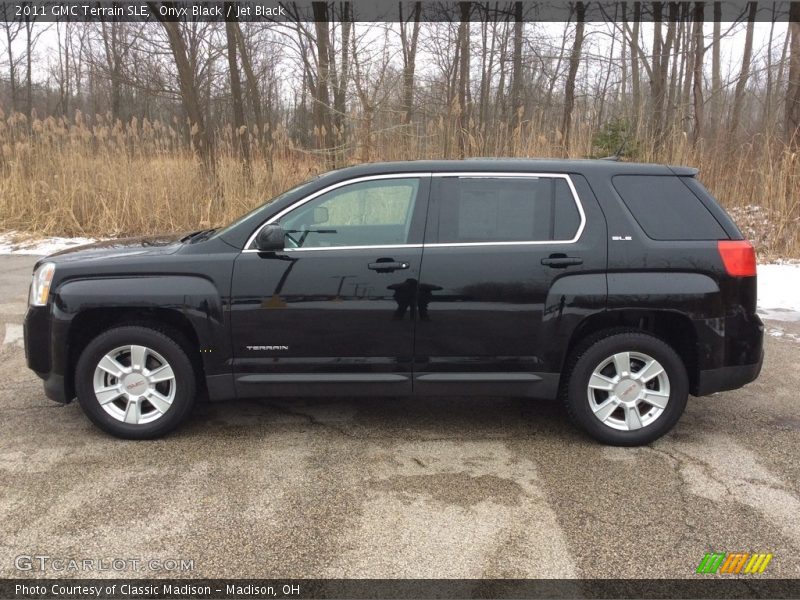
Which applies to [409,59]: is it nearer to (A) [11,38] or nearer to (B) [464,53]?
(B) [464,53]

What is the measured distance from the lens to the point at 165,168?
11289 mm

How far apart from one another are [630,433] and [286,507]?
212cm

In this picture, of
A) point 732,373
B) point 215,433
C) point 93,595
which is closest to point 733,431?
point 732,373

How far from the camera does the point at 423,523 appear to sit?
295 cm

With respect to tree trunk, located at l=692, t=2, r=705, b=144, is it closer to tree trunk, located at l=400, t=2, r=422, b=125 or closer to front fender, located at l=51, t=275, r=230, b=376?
tree trunk, located at l=400, t=2, r=422, b=125

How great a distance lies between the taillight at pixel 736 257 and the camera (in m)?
3.73

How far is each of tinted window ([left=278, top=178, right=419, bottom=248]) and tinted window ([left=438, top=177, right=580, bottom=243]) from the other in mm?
246

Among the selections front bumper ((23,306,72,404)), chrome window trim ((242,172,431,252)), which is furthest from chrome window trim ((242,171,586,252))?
front bumper ((23,306,72,404))

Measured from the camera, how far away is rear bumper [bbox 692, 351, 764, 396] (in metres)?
3.79

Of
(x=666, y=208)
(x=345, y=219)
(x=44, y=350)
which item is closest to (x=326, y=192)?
(x=345, y=219)

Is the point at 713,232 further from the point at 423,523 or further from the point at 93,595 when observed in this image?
the point at 93,595

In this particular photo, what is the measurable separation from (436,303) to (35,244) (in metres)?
9.78

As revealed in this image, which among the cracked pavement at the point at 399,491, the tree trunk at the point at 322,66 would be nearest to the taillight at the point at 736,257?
the cracked pavement at the point at 399,491

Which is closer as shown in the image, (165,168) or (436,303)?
(436,303)
